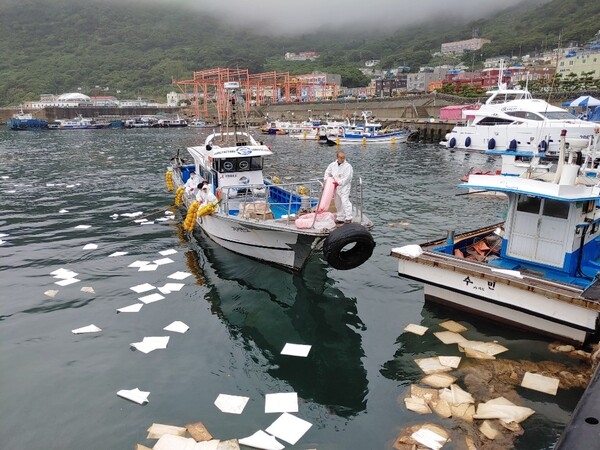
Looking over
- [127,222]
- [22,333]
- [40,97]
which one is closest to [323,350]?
[22,333]

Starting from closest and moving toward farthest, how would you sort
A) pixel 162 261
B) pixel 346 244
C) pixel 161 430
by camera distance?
1. pixel 161 430
2. pixel 346 244
3. pixel 162 261

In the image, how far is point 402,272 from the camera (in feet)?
34.4

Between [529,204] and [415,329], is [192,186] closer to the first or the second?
[415,329]

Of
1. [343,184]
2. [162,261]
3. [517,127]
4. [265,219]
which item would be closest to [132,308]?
[162,261]

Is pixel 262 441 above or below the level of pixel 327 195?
below

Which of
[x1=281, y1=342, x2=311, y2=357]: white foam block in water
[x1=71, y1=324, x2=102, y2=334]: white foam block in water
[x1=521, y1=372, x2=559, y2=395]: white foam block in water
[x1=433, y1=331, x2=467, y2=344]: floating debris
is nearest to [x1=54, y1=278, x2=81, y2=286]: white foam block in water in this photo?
[x1=71, y1=324, x2=102, y2=334]: white foam block in water

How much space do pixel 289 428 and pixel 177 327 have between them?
4.13 meters

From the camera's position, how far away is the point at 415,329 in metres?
9.73

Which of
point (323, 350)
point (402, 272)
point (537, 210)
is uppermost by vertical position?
point (537, 210)

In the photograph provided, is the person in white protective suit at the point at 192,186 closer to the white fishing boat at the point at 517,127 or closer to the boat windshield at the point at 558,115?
the white fishing boat at the point at 517,127

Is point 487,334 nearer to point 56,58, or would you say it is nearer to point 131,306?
point 131,306

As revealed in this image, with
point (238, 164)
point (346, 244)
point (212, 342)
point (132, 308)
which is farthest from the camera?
point (238, 164)

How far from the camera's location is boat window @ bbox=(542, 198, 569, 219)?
30.6ft

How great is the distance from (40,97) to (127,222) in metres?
164
